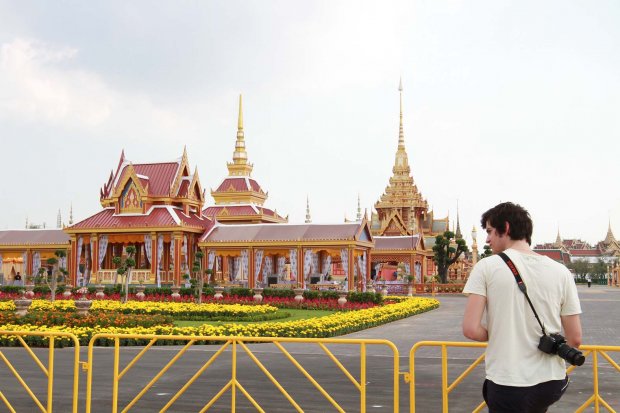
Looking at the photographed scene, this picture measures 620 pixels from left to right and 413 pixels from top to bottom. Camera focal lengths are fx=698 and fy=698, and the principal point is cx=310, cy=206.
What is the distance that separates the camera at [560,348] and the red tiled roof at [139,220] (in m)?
34.7

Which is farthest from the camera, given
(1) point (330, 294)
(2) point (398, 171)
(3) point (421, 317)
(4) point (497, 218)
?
(2) point (398, 171)

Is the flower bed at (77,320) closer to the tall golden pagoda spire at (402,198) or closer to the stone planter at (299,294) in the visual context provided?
the stone planter at (299,294)

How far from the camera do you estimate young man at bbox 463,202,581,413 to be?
385 centimetres

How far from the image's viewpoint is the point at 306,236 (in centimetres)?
3641

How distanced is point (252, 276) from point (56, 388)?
1124 inches

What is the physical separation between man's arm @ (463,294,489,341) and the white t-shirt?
36 millimetres

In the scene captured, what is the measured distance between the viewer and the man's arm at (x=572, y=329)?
398 cm

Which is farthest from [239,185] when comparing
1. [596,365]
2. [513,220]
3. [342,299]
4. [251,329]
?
[513,220]

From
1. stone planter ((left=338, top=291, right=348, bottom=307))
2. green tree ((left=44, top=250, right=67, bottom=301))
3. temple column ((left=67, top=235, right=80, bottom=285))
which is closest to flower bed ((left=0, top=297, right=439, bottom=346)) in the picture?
stone planter ((left=338, top=291, right=348, bottom=307))

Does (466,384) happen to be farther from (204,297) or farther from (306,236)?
(306,236)

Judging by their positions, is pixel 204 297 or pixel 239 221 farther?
pixel 239 221

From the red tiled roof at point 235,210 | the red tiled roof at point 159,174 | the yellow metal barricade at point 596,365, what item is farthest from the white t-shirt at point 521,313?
the red tiled roof at point 235,210

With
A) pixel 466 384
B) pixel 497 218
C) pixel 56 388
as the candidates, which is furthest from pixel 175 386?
pixel 497 218

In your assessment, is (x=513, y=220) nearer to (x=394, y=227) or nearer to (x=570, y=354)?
(x=570, y=354)
